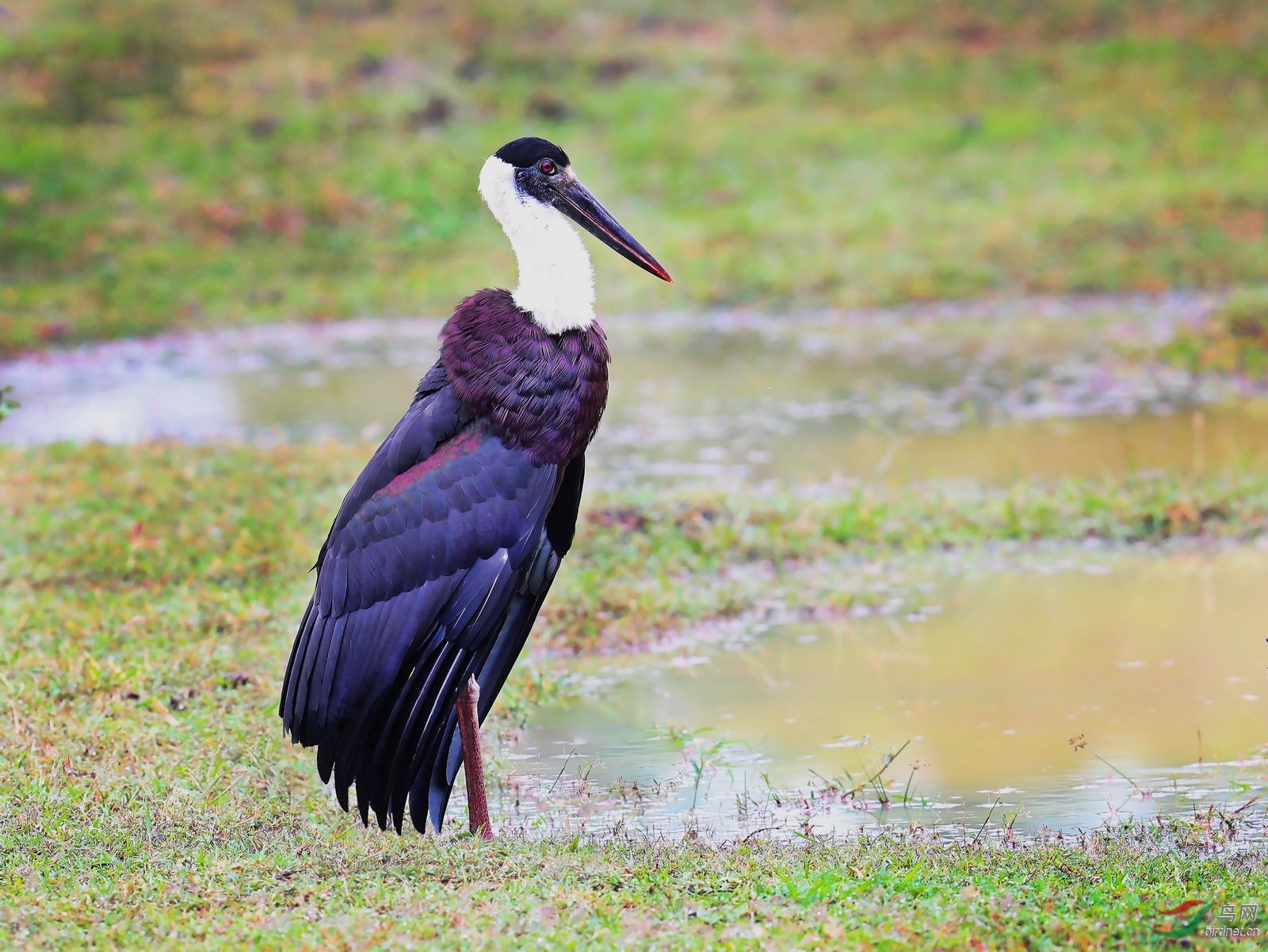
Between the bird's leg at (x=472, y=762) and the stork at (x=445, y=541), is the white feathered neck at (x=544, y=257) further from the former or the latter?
the bird's leg at (x=472, y=762)

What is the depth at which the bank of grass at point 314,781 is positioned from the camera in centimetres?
392

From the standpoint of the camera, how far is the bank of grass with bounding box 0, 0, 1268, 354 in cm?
1599

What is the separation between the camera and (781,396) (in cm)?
1238

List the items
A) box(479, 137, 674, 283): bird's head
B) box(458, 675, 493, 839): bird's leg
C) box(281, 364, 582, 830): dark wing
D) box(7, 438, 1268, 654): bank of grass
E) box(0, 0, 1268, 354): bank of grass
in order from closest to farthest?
box(281, 364, 582, 830): dark wing < box(458, 675, 493, 839): bird's leg < box(479, 137, 674, 283): bird's head < box(7, 438, 1268, 654): bank of grass < box(0, 0, 1268, 354): bank of grass

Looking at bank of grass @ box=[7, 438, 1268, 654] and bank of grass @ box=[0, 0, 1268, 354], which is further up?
bank of grass @ box=[0, 0, 1268, 354]

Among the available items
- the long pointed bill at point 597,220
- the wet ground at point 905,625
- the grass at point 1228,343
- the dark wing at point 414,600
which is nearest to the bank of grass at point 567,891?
the dark wing at point 414,600

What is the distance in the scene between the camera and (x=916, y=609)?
7.27 meters

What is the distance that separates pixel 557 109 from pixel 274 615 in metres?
14.3

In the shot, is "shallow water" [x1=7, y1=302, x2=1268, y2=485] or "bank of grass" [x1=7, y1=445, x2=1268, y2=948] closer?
"bank of grass" [x1=7, y1=445, x2=1268, y2=948]

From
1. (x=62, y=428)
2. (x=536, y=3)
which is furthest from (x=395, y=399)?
(x=536, y=3)

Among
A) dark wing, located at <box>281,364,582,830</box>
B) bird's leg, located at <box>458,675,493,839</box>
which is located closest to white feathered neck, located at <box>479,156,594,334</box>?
dark wing, located at <box>281,364,582,830</box>

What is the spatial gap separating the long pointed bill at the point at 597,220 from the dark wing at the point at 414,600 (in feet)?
2.30

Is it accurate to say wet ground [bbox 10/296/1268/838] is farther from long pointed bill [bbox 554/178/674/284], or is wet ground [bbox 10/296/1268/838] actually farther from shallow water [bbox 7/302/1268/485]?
long pointed bill [bbox 554/178/674/284]

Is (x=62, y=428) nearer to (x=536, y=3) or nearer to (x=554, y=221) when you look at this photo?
(x=554, y=221)
